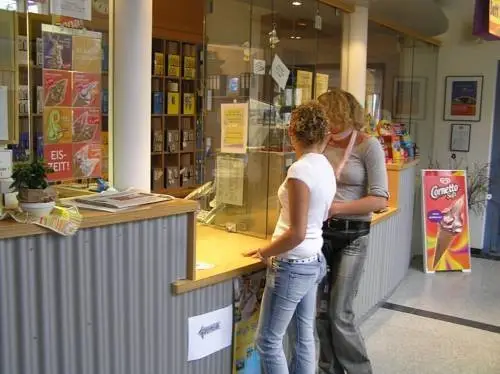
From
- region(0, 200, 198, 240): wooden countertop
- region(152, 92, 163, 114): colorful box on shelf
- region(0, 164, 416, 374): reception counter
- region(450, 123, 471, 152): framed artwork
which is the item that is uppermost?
region(152, 92, 163, 114): colorful box on shelf

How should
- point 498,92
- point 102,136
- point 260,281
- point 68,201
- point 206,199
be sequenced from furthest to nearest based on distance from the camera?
point 498,92 < point 206,199 < point 260,281 < point 102,136 < point 68,201

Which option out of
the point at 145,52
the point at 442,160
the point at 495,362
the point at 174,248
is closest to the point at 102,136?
the point at 145,52

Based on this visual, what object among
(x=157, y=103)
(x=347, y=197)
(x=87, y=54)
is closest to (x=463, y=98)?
(x=157, y=103)

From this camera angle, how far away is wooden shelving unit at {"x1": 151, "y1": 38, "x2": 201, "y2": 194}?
229 inches

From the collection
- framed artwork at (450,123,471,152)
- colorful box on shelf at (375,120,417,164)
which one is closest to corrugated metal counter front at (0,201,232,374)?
colorful box on shelf at (375,120,417,164)

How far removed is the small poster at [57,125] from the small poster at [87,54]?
190mm

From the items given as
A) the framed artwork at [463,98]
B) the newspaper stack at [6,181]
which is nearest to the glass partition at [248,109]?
the newspaper stack at [6,181]

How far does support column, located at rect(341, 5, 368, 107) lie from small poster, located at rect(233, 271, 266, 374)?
2.11m

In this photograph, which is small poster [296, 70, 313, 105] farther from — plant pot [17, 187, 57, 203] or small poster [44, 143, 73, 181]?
plant pot [17, 187, 57, 203]

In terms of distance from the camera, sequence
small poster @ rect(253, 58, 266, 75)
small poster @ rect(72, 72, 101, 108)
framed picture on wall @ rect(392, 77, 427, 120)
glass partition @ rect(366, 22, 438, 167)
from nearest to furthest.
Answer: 1. small poster @ rect(72, 72, 101, 108)
2. small poster @ rect(253, 58, 266, 75)
3. glass partition @ rect(366, 22, 438, 167)
4. framed picture on wall @ rect(392, 77, 427, 120)

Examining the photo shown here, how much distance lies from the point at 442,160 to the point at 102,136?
490 centimetres

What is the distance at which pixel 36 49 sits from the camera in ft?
7.04

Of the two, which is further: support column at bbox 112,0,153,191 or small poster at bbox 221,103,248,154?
small poster at bbox 221,103,248,154

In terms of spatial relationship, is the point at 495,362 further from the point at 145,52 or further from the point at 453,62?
the point at 453,62
